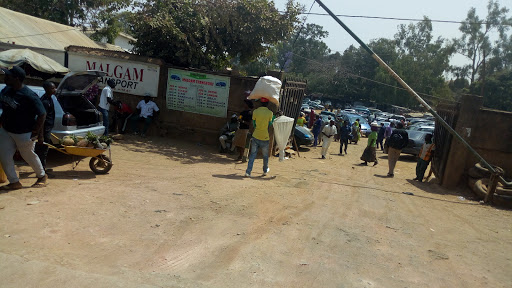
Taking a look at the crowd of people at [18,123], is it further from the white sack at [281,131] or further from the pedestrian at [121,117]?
the pedestrian at [121,117]

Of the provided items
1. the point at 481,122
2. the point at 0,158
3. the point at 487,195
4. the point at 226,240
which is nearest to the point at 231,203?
the point at 226,240

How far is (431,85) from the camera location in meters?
53.5

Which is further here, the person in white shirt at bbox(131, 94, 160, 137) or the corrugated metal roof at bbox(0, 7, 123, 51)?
the corrugated metal roof at bbox(0, 7, 123, 51)

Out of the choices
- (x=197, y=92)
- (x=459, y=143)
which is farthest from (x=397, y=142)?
(x=197, y=92)

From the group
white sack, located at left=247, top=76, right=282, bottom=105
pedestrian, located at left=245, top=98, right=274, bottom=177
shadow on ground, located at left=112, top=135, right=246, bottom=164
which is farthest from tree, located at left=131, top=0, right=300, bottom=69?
pedestrian, located at left=245, top=98, right=274, bottom=177

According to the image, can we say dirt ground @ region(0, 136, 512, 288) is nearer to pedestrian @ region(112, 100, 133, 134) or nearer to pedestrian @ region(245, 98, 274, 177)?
pedestrian @ region(245, 98, 274, 177)

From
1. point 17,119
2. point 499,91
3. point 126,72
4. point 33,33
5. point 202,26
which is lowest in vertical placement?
point 17,119

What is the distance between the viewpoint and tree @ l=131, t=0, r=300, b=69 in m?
13.0

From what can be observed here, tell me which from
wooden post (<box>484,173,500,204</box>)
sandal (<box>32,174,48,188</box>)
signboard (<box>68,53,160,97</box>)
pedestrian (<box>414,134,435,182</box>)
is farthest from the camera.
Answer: signboard (<box>68,53,160,97</box>)

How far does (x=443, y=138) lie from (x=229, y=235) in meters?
8.43

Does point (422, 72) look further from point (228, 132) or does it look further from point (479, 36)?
point (228, 132)

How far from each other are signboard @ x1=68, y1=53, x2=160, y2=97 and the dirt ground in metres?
4.96

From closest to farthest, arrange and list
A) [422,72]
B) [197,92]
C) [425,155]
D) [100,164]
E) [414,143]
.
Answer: [100,164] → [425,155] → [197,92] → [414,143] → [422,72]

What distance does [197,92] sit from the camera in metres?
12.9
